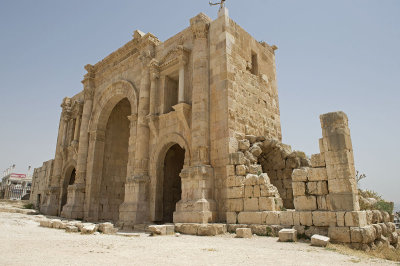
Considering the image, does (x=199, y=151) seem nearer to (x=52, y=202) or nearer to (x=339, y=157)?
(x=339, y=157)

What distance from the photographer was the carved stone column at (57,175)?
693 inches

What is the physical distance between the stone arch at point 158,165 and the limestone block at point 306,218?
16.2ft

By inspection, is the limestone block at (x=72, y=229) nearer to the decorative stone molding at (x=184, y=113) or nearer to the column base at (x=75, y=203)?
the decorative stone molding at (x=184, y=113)

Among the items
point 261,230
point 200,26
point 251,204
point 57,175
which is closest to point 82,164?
point 57,175

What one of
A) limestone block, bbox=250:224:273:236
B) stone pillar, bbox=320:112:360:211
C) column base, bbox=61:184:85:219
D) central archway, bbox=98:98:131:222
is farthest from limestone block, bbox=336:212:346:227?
column base, bbox=61:184:85:219

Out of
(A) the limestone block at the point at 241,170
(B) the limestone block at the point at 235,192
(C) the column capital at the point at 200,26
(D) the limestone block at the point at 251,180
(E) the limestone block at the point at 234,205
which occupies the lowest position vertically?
(E) the limestone block at the point at 234,205

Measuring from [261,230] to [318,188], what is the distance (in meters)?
1.89

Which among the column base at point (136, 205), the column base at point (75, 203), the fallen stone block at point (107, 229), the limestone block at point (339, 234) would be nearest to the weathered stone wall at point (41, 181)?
the column base at point (75, 203)

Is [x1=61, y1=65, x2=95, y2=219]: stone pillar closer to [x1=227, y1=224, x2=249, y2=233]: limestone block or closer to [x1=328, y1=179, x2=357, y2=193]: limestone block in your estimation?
[x1=227, y1=224, x2=249, y2=233]: limestone block

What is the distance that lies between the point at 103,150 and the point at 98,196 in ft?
8.16

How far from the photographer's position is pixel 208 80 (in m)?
10.2

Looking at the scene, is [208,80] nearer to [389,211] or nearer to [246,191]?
[246,191]

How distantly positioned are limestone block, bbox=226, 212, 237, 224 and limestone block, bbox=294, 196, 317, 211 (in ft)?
6.49

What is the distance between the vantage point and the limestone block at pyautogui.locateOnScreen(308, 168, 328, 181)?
6717 millimetres
